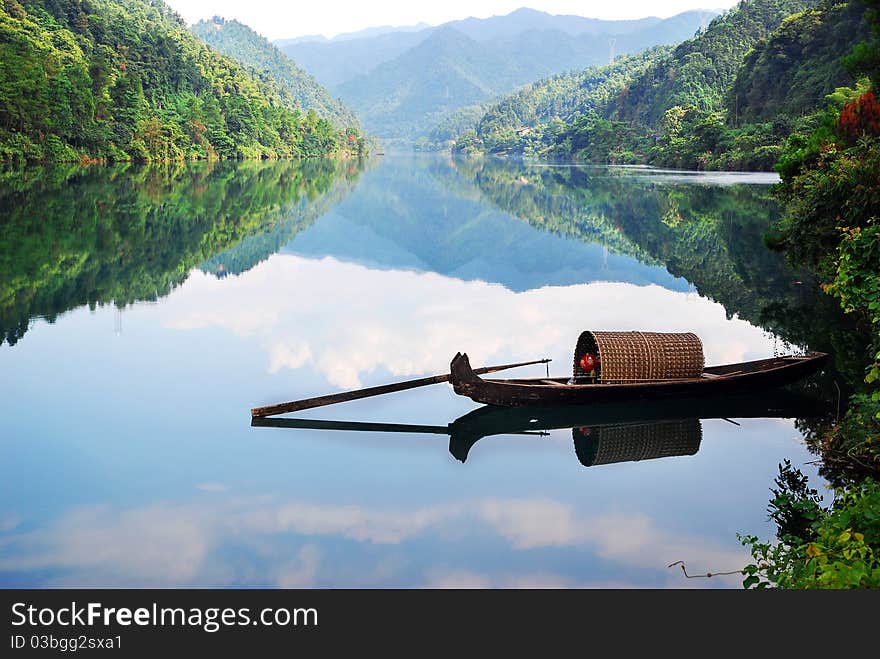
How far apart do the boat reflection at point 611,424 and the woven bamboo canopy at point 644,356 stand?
36cm

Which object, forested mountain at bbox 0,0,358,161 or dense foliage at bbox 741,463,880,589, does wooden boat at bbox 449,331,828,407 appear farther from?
forested mountain at bbox 0,0,358,161

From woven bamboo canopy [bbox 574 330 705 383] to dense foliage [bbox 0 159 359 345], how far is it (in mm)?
8540

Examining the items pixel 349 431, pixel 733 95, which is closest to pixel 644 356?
pixel 349 431

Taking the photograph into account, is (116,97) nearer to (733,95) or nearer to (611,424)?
(733,95)

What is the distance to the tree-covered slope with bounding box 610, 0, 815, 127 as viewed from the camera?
115m

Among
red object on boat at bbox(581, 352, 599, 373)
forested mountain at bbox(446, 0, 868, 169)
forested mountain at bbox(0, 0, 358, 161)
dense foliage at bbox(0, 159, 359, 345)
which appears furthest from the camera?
forested mountain at bbox(446, 0, 868, 169)

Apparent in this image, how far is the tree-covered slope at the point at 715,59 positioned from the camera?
115250mm

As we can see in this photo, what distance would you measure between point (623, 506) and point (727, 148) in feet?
228

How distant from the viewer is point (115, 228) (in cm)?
2845

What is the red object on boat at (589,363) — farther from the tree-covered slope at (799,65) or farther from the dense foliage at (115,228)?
the tree-covered slope at (799,65)

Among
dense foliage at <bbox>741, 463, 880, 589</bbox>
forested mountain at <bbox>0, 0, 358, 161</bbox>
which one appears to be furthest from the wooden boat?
forested mountain at <bbox>0, 0, 358, 161</bbox>

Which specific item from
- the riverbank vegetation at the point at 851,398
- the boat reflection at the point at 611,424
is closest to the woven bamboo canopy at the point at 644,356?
the boat reflection at the point at 611,424

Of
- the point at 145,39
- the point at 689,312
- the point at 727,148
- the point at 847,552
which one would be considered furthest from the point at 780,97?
the point at 847,552

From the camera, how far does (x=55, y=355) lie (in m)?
13.5
